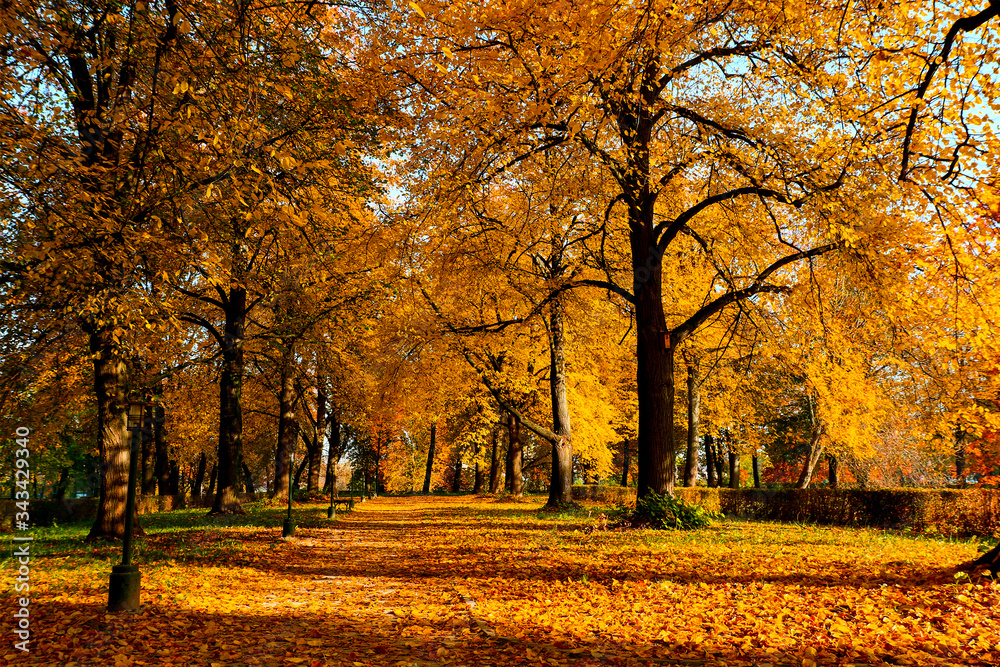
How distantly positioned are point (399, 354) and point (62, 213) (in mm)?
10874

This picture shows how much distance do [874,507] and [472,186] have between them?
13015 millimetres

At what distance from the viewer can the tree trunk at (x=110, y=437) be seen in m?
10.4

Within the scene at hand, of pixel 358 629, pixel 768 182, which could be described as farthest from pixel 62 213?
pixel 768 182

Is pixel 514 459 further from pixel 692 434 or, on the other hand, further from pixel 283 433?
pixel 283 433

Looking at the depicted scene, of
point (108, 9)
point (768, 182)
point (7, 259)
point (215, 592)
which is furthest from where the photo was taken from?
point (768, 182)

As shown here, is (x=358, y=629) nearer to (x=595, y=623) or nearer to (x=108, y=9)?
(x=595, y=623)

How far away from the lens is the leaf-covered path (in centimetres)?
454

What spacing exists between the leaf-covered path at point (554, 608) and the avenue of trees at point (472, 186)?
223 cm

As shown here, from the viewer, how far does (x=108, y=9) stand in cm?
602

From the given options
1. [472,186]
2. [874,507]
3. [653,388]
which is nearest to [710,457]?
[874,507]

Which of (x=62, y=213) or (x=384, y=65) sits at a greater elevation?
(x=384, y=65)

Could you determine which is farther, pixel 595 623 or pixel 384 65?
pixel 384 65

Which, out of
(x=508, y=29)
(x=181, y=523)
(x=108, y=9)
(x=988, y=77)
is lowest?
(x=181, y=523)

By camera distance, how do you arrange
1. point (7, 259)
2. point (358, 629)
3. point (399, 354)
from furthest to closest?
point (399, 354), point (7, 259), point (358, 629)
